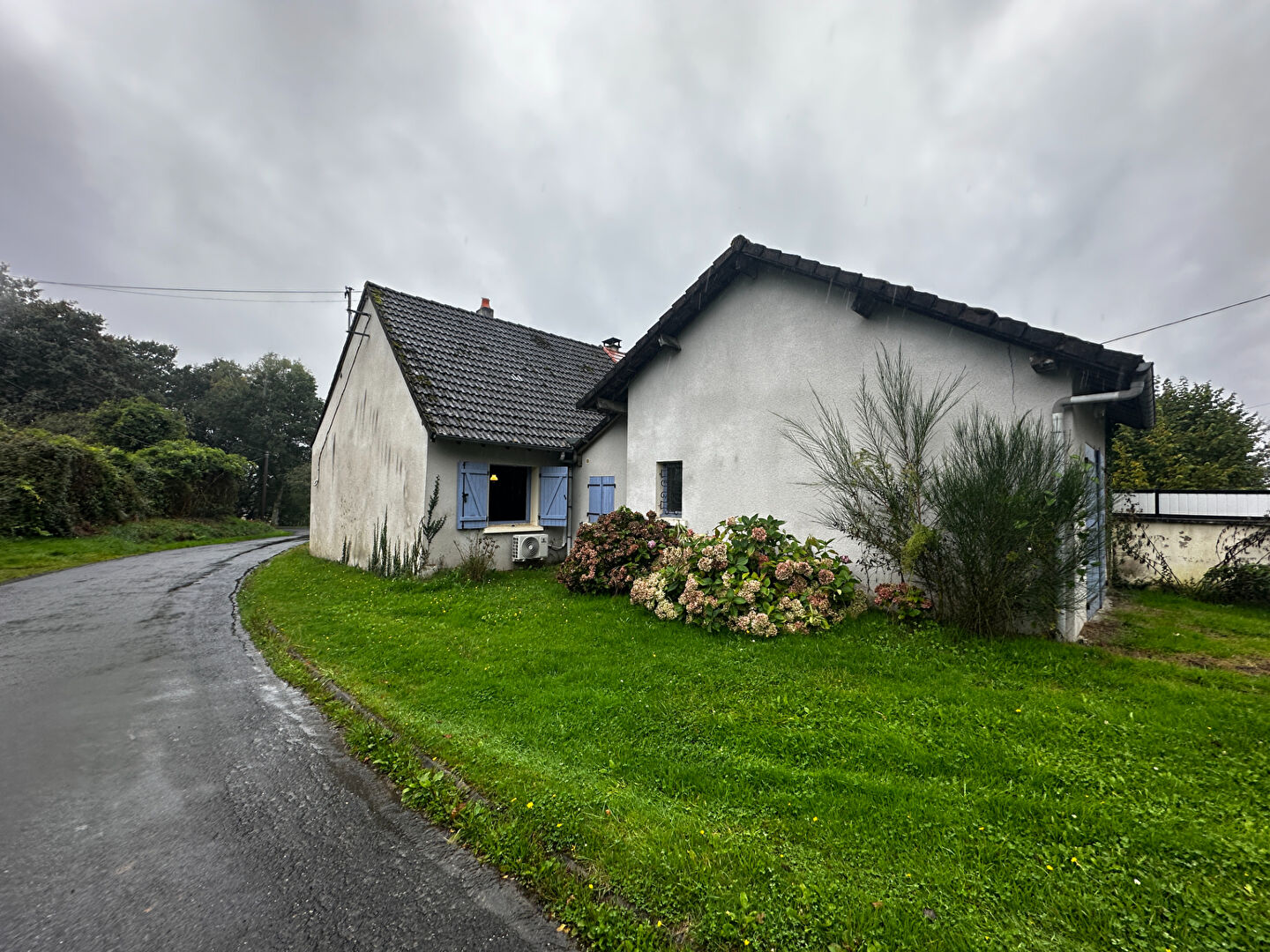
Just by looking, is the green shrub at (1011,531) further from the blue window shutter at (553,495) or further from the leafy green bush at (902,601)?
the blue window shutter at (553,495)

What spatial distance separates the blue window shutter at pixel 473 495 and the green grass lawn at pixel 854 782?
4.70m

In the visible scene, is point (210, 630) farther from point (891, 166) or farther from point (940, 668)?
point (891, 166)

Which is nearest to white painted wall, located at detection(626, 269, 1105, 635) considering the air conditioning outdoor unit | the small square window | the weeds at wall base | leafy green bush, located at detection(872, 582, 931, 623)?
the small square window

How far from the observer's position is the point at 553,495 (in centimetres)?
1159

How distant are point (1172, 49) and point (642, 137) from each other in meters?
10.3

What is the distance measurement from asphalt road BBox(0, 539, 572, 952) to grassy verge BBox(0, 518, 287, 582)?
36.4 feet

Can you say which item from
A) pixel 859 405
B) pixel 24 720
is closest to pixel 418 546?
pixel 24 720

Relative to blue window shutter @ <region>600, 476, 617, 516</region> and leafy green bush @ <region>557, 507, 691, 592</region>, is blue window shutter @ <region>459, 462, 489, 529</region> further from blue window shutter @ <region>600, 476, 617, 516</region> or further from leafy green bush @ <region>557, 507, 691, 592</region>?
leafy green bush @ <region>557, 507, 691, 592</region>

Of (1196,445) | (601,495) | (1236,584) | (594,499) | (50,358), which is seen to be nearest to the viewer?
(1236,584)

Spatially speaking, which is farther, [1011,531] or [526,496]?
[526,496]

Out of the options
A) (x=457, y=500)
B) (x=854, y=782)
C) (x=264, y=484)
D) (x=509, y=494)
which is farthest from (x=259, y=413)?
(x=854, y=782)

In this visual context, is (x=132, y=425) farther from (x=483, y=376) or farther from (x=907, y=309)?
(x=907, y=309)

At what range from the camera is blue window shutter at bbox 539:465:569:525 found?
11570 millimetres

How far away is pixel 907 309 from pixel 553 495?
7.93m
